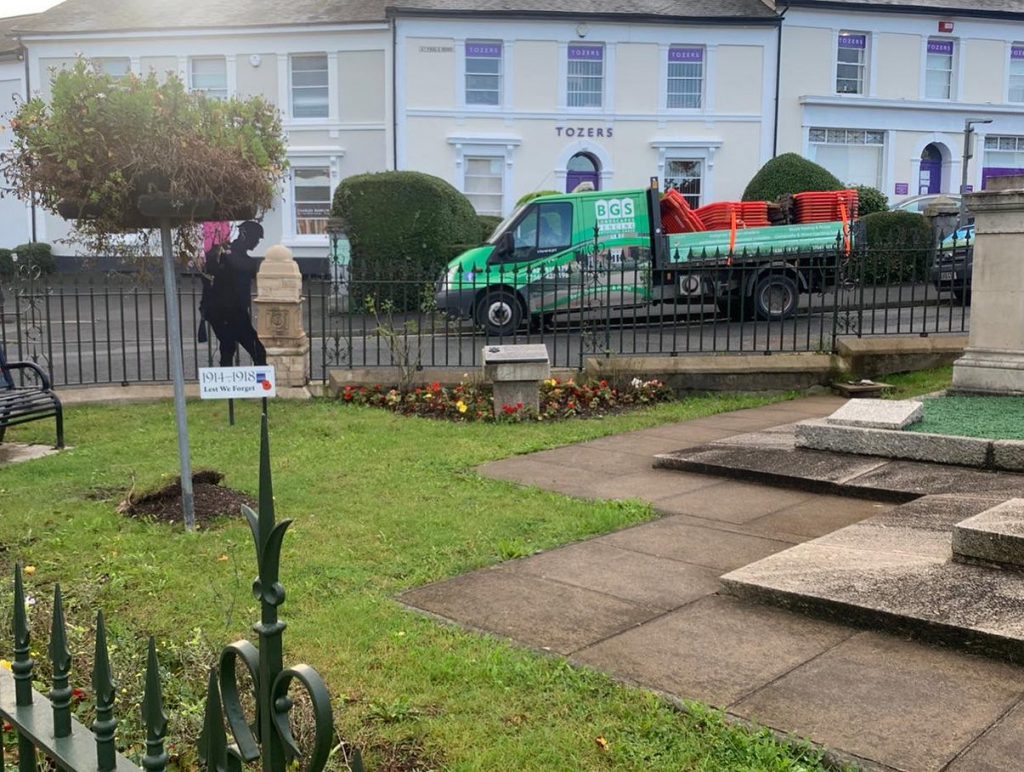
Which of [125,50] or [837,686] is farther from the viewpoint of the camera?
[125,50]

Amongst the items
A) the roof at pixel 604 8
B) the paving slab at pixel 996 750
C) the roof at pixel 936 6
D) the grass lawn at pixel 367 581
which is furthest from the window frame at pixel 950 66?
the paving slab at pixel 996 750

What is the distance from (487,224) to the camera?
1053 inches

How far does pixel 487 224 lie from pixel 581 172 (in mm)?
4039

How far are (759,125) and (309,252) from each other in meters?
13.8

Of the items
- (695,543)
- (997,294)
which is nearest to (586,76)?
(997,294)

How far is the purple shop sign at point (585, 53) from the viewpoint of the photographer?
28.2 m

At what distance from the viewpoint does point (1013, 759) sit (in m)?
3.15

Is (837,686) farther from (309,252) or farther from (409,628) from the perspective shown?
(309,252)

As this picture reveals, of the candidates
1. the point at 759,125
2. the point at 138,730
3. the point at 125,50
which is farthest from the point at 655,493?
the point at 125,50

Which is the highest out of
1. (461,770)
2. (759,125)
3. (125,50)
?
(125,50)

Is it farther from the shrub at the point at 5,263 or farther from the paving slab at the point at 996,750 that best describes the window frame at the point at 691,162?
the paving slab at the point at 996,750

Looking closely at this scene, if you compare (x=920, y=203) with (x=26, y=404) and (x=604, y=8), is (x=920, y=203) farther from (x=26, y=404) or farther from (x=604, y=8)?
(x=26, y=404)

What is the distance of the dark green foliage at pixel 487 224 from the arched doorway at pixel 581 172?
246cm

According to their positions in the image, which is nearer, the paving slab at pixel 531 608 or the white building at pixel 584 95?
the paving slab at pixel 531 608
